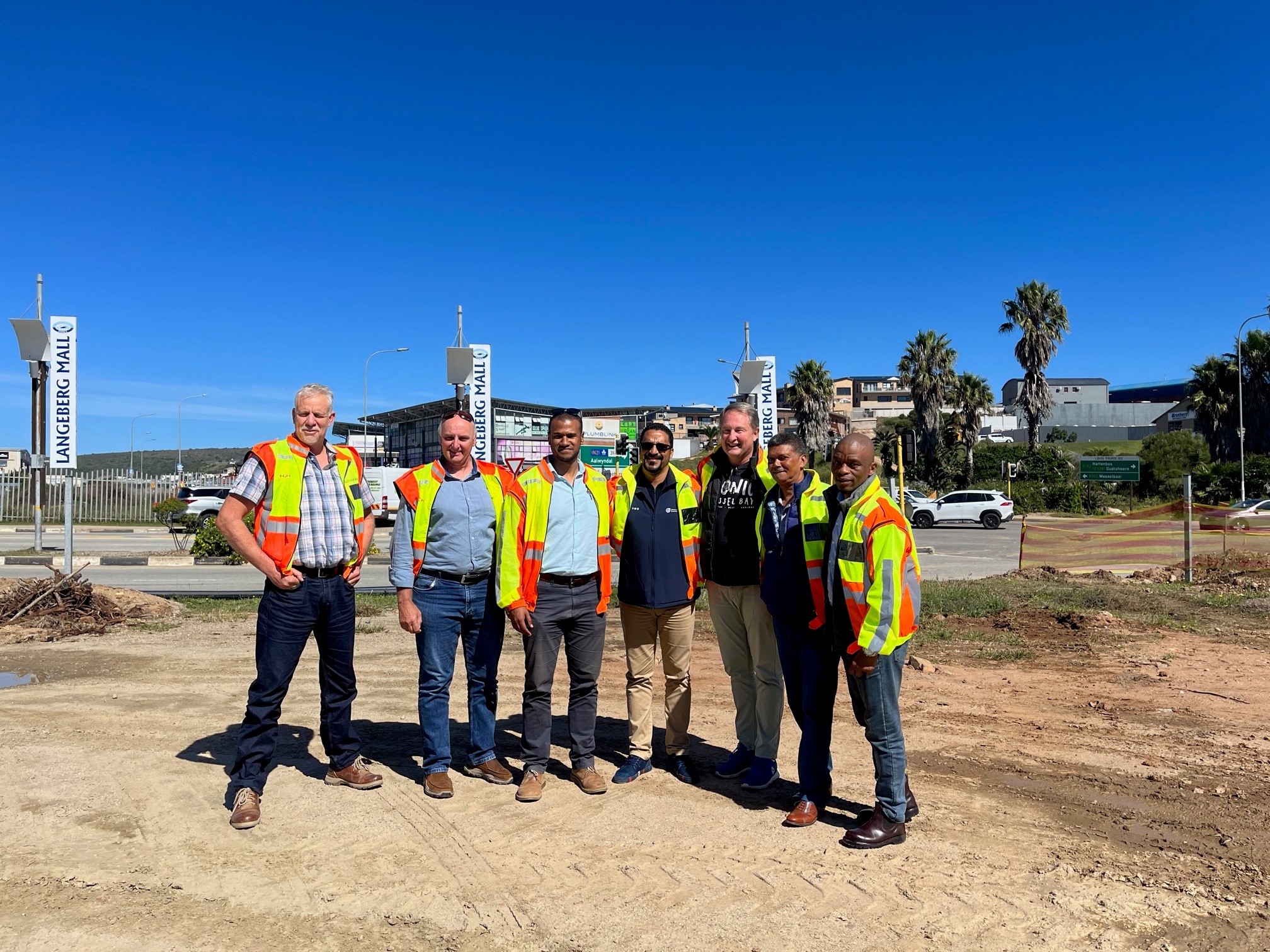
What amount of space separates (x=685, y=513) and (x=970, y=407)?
46733 millimetres

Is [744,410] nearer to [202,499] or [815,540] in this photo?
[815,540]

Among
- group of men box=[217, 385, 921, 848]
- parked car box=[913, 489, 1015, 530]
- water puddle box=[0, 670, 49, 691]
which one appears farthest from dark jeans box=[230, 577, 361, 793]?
parked car box=[913, 489, 1015, 530]

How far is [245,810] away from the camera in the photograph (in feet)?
13.6

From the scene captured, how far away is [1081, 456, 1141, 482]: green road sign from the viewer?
37.5 m

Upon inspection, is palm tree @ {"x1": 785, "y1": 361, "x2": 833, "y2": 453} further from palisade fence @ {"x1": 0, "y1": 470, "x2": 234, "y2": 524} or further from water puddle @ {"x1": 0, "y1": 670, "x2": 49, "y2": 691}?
water puddle @ {"x1": 0, "y1": 670, "x2": 49, "y2": 691}

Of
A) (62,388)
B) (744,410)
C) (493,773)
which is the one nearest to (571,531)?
(744,410)

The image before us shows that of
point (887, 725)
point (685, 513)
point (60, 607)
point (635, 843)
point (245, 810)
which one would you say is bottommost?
point (635, 843)

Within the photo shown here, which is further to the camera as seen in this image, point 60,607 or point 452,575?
point 60,607

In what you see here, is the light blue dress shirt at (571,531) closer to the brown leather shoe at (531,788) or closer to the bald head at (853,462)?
the brown leather shoe at (531,788)

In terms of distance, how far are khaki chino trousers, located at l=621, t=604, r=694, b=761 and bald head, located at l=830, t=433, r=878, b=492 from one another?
1.25m

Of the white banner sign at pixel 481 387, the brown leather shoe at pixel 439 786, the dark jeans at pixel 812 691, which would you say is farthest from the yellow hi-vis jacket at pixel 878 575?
the white banner sign at pixel 481 387

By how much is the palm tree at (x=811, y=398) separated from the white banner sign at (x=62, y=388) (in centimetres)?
3756

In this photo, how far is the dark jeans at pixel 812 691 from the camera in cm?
425

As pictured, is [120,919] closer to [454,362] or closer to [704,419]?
[454,362]
